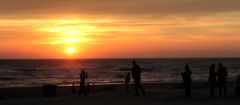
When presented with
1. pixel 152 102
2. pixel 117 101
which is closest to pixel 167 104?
pixel 152 102

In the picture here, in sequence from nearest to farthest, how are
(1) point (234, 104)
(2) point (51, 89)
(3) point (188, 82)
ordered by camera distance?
(1) point (234, 104) < (3) point (188, 82) < (2) point (51, 89)

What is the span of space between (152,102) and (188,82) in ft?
12.6

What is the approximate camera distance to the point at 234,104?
1748 cm

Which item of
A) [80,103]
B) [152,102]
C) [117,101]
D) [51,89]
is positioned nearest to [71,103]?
[80,103]

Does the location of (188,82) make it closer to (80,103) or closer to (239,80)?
(239,80)

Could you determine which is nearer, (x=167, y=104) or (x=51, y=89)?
(x=167, y=104)

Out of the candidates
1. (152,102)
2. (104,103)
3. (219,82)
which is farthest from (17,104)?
(219,82)

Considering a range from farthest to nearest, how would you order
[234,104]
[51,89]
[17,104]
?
[51,89] → [17,104] → [234,104]

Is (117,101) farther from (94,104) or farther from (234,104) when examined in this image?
(234,104)

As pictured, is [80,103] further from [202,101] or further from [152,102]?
[202,101]

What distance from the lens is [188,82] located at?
21.7 m

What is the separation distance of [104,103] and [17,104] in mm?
3775

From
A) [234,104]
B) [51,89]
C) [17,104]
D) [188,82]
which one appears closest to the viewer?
[234,104]

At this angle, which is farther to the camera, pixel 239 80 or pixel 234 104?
pixel 239 80
